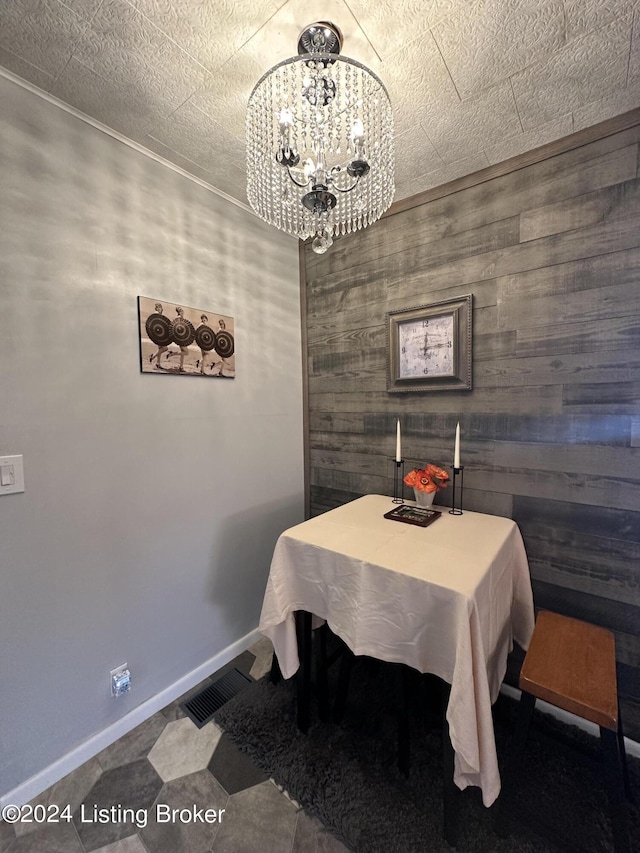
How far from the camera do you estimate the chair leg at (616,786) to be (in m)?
0.94

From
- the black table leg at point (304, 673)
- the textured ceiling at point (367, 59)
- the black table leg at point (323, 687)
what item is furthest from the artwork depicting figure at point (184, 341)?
the black table leg at point (323, 687)

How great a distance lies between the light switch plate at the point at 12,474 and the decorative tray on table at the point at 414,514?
1.45 m

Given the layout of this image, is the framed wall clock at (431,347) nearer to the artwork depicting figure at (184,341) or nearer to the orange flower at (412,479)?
the orange flower at (412,479)

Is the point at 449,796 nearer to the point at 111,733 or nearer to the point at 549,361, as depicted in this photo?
the point at 111,733

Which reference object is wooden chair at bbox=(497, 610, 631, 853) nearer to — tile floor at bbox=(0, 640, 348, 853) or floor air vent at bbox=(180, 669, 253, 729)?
tile floor at bbox=(0, 640, 348, 853)

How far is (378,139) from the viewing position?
1145 mm

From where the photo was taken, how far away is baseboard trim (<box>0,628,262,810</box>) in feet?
3.97

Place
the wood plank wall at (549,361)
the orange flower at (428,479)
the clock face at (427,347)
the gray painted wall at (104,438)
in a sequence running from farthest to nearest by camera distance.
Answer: the clock face at (427,347)
the orange flower at (428,479)
the wood plank wall at (549,361)
the gray painted wall at (104,438)

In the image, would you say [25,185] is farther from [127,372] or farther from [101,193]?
[127,372]

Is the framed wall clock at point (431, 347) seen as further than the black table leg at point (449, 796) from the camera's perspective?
Yes

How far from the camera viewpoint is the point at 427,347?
1.79m

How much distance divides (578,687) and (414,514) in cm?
75

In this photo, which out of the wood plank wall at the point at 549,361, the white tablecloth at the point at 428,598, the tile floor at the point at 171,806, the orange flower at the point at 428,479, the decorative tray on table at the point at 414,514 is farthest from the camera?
the orange flower at the point at 428,479

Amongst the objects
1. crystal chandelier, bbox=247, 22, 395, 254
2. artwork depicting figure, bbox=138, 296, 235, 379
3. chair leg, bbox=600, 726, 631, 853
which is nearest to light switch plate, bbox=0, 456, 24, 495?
artwork depicting figure, bbox=138, 296, 235, 379
